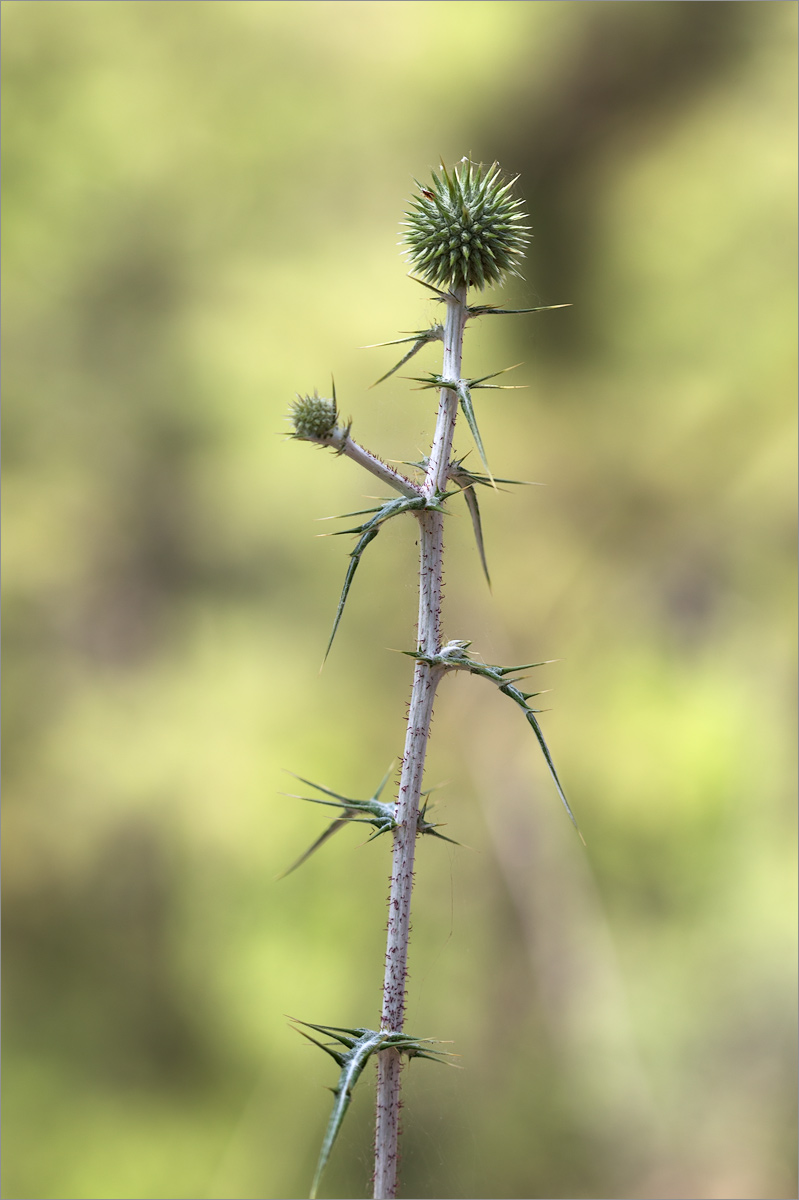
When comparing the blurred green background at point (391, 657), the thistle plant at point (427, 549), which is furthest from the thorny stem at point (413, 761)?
the blurred green background at point (391, 657)

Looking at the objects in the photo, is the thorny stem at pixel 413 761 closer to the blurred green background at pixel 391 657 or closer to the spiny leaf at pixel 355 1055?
the spiny leaf at pixel 355 1055

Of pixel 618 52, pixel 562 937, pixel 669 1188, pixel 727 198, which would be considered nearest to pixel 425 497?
pixel 562 937

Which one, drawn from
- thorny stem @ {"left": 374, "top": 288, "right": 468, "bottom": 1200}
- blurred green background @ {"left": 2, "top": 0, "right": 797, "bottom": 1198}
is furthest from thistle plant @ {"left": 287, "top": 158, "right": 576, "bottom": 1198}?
blurred green background @ {"left": 2, "top": 0, "right": 797, "bottom": 1198}

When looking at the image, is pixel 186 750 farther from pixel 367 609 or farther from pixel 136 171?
pixel 136 171

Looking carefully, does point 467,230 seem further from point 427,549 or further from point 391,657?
point 391,657

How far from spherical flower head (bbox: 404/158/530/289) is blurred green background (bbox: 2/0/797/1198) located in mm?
1399

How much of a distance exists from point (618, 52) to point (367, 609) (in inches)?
Answer: 80.2

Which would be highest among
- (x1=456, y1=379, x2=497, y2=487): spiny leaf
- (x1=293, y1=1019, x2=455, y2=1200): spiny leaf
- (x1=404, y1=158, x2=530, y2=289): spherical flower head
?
(x1=404, y1=158, x2=530, y2=289): spherical flower head

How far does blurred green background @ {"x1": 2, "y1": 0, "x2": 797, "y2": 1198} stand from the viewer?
221 cm

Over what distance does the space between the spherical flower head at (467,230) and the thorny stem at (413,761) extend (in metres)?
0.04

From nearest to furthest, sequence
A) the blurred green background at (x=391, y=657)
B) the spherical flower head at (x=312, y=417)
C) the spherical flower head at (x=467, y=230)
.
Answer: the spherical flower head at (x=312, y=417) < the spherical flower head at (x=467, y=230) < the blurred green background at (x=391, y=657)

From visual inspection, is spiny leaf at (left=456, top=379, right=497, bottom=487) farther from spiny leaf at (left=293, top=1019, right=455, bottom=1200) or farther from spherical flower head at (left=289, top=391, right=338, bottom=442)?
spiny leaf at (left=293, top=1019, right=455, bottom=1200)

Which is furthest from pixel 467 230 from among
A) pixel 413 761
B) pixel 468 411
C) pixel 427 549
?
pixel 413 761

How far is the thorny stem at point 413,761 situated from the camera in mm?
668
